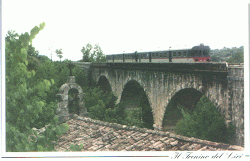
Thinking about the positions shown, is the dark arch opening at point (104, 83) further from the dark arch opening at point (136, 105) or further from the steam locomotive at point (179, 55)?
the steam locomotive at point (179, 55)

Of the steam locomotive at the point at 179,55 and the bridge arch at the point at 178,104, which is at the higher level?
the steam locomotive at the point at 179,55

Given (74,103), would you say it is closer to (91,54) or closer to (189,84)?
(189,84)

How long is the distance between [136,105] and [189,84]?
1333 cm

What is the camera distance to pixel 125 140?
7.63 m

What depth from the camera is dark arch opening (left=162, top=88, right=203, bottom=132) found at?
16103mm

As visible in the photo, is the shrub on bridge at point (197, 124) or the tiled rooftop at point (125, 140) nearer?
the tiled rooftop at point (125, 140)

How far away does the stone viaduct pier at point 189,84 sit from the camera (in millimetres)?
10914

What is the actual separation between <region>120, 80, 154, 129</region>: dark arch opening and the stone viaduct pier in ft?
1.79

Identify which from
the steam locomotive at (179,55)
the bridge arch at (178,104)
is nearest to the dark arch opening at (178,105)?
the bridge arch at (178,104)

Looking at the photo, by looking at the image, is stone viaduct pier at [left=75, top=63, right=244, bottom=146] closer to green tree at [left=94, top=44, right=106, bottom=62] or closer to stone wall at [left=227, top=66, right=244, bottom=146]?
stone wall at [left=227, top=66, right=244, bottom=146]

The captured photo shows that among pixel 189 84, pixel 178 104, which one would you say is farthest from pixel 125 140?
pixel 178 104

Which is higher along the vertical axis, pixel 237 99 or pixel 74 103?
pixel 237 99

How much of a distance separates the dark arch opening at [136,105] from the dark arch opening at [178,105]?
157cm

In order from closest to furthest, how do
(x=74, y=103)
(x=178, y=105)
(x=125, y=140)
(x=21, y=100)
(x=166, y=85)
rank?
(x=21, y=100), (x=125, y=140), (x=74, y=103), (x=166, y=85), (x=178, y=105)
